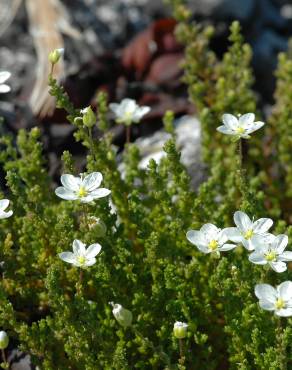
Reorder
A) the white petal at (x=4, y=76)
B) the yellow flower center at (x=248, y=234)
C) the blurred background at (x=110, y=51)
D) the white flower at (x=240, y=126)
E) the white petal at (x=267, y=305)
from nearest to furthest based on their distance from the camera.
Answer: the white petal at (x=267, y=305) → the yellow flower center at (x=248, y=234) → the white flower at (x=240, y=126) → the white petal at (x=4, y=76) → the blurred background at (x=110, y=51)

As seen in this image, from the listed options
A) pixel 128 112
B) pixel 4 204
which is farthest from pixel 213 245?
pixel 128 112

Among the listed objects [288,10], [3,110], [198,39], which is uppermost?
[198,39]

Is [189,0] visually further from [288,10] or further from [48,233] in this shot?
[48,233]

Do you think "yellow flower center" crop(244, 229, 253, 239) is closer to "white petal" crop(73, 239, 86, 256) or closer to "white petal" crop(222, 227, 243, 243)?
"white petal" crop(222, 227, 243, 243)

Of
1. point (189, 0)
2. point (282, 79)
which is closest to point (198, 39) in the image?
point (282, 79)

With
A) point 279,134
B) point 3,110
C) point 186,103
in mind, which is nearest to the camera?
point 279,134

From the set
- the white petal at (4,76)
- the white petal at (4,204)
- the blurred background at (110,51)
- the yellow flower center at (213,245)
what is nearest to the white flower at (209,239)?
the yellow flower center at (213,245)

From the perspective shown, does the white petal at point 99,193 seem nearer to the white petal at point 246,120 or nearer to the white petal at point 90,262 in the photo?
the white petal at point 90,262
